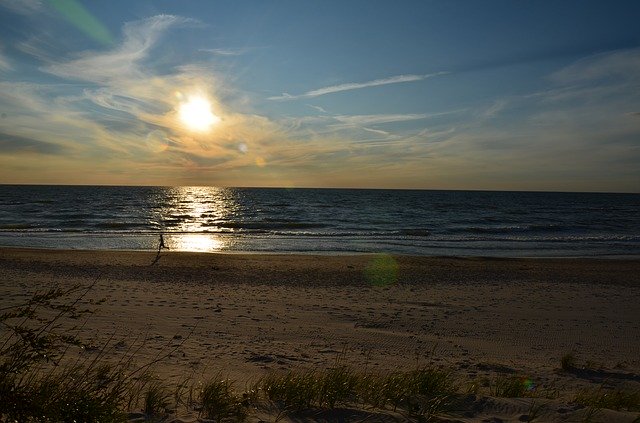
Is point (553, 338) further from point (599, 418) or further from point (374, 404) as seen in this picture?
point (374, 404)

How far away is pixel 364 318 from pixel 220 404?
269 inches

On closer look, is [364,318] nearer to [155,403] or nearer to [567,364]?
[567,364]

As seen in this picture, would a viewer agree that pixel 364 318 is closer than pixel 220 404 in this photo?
No

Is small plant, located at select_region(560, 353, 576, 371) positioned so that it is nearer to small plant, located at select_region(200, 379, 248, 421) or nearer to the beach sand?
the beach sand

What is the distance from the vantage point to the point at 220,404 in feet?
14.6

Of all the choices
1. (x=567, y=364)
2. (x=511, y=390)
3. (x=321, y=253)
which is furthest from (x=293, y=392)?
(x=321, y=253)

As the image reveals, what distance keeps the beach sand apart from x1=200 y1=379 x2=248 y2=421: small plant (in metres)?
0.22

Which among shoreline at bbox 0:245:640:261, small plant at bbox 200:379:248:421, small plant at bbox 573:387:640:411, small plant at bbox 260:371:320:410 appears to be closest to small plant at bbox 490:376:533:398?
small plant at bbox 573:387:640:411

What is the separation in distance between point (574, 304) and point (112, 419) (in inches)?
513

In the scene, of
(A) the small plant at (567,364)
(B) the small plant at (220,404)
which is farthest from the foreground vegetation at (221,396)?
(A) the small plant at (567,364)

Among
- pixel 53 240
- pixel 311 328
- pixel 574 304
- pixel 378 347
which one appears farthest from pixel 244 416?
pixel 53 240

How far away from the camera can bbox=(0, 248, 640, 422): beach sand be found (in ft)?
24.0

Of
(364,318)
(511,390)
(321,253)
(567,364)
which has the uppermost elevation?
(511,390)

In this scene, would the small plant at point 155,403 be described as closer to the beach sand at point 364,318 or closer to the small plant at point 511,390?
the beach sand at point 364,318
